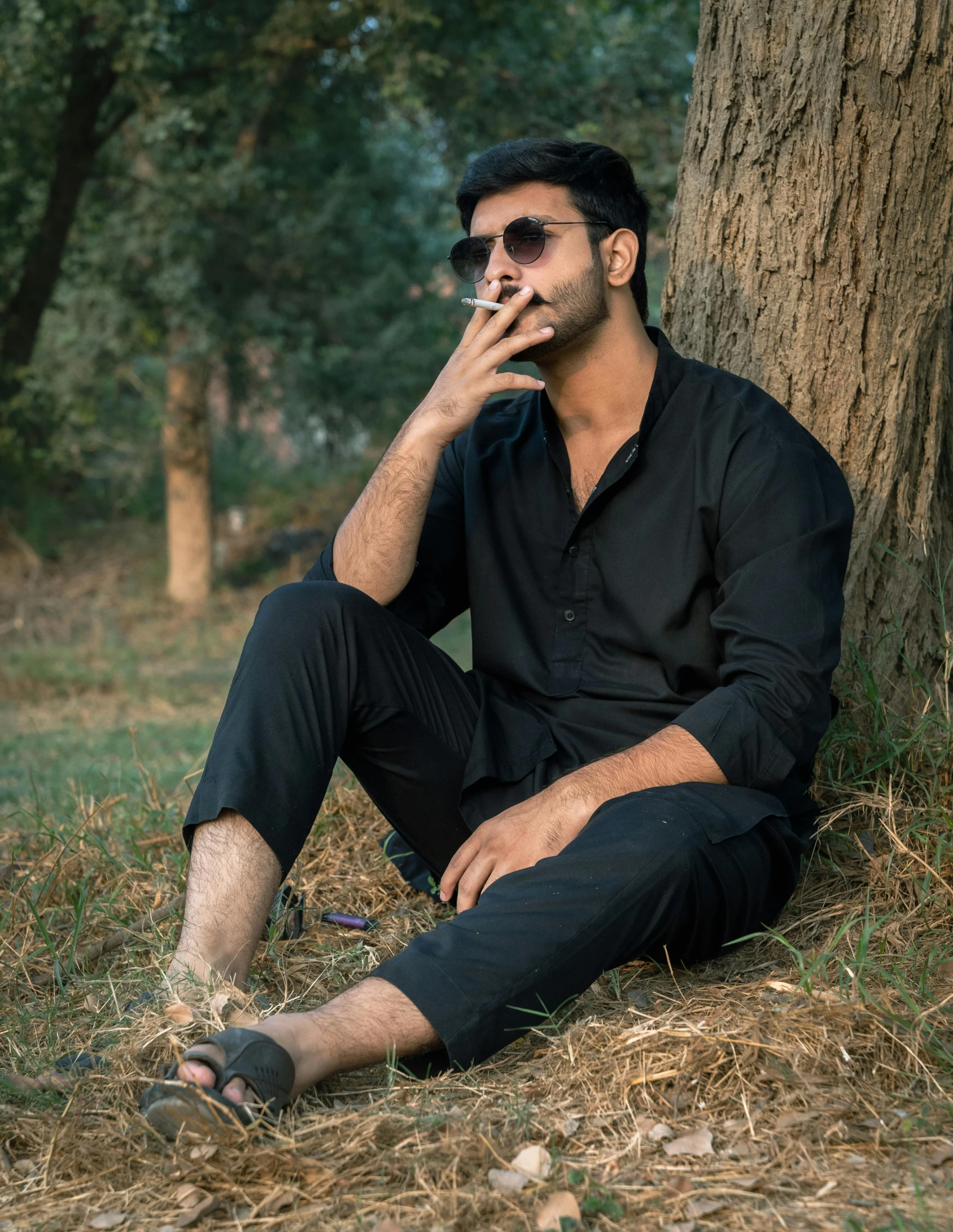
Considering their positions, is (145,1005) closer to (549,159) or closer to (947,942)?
(947,942)

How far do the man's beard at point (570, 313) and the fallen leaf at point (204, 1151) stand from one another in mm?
1959

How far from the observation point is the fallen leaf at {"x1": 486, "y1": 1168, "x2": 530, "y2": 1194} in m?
1.87

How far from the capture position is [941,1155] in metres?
1.90

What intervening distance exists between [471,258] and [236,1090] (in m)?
2.10

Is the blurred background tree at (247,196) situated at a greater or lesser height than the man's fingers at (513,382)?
greater

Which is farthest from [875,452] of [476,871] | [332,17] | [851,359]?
[332,17]

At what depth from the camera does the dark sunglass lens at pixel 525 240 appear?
3.04 m

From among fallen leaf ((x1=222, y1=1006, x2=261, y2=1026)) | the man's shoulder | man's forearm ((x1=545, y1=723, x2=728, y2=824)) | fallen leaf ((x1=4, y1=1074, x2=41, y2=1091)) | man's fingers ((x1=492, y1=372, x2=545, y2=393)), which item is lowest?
fallen leaf ((x1=4, y1=1074, x2=41, y2=1091))

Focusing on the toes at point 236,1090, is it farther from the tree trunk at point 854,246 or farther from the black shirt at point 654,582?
the tree trunk at point 854,246

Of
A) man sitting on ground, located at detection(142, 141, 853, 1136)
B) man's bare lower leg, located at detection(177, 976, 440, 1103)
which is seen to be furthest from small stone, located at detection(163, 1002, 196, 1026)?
man's bare lower leg, located at detection(177, 976, 440, 1103)

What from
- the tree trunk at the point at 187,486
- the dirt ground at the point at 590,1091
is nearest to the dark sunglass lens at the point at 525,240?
the dirt ground at the point at 590,1091

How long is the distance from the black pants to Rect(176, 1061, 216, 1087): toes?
0.36 meters

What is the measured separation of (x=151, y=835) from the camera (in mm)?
3910

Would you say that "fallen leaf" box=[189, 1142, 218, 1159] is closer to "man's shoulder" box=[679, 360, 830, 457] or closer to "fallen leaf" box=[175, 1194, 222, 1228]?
"fallen leaf" box=[175, 1194, 222, 1228]
